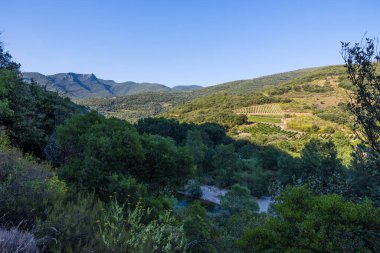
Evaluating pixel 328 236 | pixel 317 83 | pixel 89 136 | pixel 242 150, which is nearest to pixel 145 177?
pixel 89 136

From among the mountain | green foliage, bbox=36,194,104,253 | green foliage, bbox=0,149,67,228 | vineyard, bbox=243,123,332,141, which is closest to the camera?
green foliage, bbox=36,194,104,253

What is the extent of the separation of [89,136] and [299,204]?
855 cm

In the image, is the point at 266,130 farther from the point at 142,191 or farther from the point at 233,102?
the point at 142,191

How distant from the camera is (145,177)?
1370 cm

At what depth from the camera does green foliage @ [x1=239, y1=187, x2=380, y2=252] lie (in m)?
5.81

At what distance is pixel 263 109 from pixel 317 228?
101m

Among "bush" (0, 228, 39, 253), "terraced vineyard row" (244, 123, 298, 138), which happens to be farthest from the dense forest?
"terraced vineyard row" (244, 123, 298, 138)

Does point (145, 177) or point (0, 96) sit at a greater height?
point (0, 96)

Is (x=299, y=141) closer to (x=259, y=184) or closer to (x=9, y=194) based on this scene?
(x=259, y=184)

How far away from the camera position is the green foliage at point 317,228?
5.81m

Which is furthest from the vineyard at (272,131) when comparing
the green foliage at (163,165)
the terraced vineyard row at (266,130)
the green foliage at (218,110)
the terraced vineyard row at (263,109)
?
the green foliage at (163,165)

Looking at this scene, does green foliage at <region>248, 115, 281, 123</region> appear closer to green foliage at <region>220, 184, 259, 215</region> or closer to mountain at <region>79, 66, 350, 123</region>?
mountain at <region>79, 66, 350, 123</region>

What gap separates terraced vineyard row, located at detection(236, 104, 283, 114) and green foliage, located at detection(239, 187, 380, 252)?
310 ft

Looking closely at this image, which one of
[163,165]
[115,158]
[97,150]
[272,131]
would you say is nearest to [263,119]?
[272,131]
